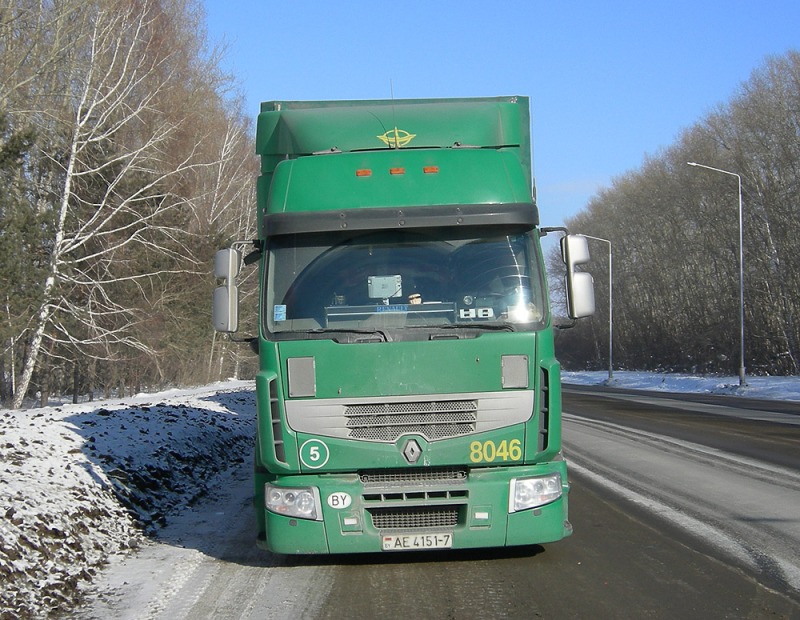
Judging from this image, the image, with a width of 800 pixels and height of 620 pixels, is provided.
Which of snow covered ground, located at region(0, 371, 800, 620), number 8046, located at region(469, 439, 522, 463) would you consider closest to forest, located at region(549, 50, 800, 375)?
snow covered ground, located at region(0, 371, 800, 620)

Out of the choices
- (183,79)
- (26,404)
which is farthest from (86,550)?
(26,404)

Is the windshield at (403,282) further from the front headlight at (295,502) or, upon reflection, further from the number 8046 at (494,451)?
the front headlight at (295,502)

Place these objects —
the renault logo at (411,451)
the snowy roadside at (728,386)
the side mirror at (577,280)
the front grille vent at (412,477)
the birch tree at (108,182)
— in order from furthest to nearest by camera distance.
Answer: the snowy roadside at (728,386), the birch tree at (108,182), the side mirror at (577,280), the front grille vent at (412,477), the renault logo at (411,451)

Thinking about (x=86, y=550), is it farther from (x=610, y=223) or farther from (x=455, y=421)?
(x=610, y=223)

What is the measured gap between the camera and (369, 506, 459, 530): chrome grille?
22.5ft

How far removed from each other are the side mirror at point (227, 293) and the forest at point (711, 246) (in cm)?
2908

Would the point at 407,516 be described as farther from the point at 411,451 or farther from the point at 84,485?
the point at 84,485

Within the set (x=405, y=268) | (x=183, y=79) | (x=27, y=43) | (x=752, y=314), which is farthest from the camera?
(x=752, y=314)

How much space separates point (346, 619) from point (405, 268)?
105 inches

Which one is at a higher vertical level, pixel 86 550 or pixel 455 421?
pixel 455 421

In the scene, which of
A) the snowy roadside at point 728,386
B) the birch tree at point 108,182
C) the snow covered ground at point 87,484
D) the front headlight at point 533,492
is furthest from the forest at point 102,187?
the snowy roadside at point 728,386

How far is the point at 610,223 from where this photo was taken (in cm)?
7994

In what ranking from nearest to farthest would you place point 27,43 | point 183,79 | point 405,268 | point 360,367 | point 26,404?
1. point 360,367
2. point 405,268
3. point 27,43
4. point 183,79
5. point 26,404

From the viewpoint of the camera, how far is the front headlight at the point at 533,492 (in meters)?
6.86
